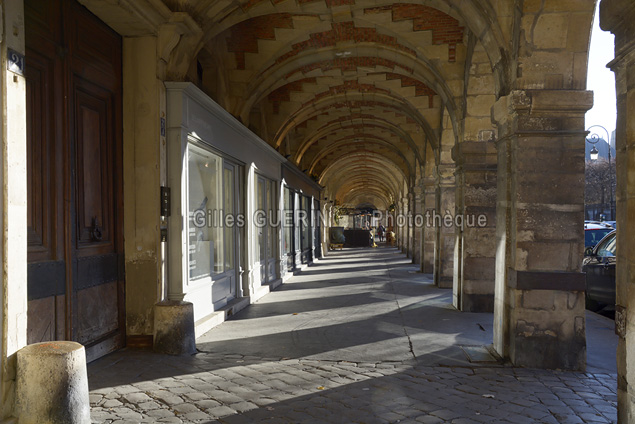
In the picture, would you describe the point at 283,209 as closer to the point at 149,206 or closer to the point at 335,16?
the point at 335,16

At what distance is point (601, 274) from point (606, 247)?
2.57 feet

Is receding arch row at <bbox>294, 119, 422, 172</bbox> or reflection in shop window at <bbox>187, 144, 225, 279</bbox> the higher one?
receding arch row at <bbox>294, 119, 422, 172</bbox>

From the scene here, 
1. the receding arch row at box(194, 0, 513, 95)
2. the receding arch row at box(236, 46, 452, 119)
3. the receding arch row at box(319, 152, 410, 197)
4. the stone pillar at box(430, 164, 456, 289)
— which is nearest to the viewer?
the receding arch row at box(194, 0, 513, 95)

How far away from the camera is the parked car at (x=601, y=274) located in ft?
25.3

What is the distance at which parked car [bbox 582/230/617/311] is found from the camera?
303 inches

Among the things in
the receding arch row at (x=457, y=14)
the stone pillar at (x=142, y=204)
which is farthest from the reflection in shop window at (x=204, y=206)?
the receding arch row at (x=457, y=14)

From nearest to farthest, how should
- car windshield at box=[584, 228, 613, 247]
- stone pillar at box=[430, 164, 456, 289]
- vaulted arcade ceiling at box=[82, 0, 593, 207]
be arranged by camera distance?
vaulted arcade ceiling at box=[82, 0, 593, 207]
stone pillar at box=[430, 164, 456, 289]
car windshield at box=[584, 228, 613, 247]

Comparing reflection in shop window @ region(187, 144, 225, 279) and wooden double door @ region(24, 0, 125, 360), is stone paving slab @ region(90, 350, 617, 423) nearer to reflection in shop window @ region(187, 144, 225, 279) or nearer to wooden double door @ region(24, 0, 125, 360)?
wooden double door @ region(24, 0, 125, 360)

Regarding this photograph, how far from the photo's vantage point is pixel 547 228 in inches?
191

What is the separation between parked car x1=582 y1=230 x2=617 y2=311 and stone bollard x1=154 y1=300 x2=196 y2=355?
611 centimetres

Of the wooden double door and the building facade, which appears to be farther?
the wooden double door

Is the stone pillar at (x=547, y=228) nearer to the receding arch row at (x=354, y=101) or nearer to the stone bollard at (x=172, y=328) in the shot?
the stone bollard at (x=172, y=328)

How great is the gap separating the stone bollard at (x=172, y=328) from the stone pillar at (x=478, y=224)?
15.3 ft

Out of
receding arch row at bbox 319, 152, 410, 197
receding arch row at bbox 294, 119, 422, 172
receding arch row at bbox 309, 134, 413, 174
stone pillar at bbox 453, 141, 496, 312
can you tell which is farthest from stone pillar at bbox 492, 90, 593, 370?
receding arch row at bbox 319, 152, 410, 197
